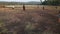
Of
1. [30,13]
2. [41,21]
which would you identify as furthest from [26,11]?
[41,21]

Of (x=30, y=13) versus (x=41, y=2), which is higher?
(x=41, y=2)

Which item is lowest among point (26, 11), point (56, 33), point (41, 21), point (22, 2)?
point (56, 33)

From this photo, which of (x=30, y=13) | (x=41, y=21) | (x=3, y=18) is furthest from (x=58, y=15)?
(x=3, y=18)

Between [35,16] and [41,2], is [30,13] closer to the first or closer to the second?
[35,16]

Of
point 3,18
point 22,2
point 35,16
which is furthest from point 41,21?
point 3,18

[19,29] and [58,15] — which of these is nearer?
[19,29]

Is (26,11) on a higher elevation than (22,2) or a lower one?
lower

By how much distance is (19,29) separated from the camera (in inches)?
47.1

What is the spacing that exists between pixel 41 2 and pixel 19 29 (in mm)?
434

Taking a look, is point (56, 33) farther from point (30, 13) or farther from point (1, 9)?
point (1, 9)

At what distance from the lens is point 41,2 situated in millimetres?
1372

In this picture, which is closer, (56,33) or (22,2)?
(56,33)

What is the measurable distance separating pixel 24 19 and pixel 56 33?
380 mm

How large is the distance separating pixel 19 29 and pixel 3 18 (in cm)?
22
